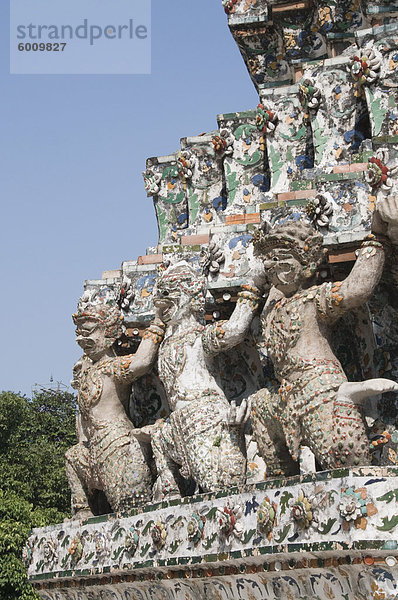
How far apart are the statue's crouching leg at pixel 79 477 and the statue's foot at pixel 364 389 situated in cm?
310

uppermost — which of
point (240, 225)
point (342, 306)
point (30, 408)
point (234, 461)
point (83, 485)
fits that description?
point (240, 225)

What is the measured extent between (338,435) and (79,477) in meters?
3.33

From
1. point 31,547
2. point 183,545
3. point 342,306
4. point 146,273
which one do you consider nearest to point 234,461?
point 183,545

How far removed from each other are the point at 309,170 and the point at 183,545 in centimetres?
308

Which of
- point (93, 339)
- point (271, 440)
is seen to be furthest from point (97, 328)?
point (271, 440)

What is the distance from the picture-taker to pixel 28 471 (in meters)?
20.3

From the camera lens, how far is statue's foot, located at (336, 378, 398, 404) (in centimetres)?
A: 693

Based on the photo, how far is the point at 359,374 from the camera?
7.95 metres

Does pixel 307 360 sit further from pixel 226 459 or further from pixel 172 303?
Answer: pixel 172 303

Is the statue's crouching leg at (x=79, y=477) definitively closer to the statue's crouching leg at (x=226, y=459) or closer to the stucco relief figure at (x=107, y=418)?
the stucco relief figure at (x=107, y=418)

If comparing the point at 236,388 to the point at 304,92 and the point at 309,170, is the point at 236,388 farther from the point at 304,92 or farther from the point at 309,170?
the point at 304,92

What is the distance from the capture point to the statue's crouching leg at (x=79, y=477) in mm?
9531

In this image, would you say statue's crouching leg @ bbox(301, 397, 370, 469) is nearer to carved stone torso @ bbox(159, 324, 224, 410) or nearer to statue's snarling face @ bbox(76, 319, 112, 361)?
carved stone torso @ bbox(159, 324, 224, 410)

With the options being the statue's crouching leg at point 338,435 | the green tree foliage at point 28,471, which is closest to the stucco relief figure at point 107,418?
the statue's crouching leg at point 338,435
